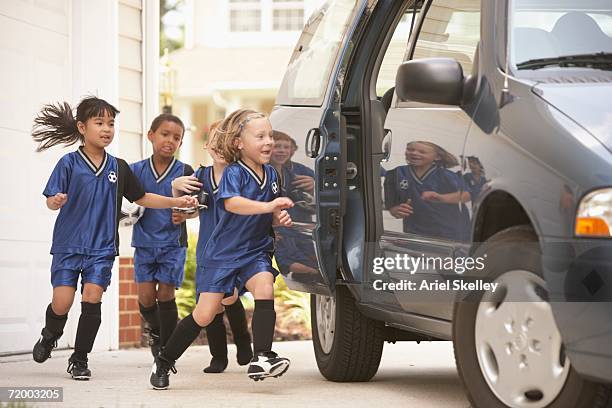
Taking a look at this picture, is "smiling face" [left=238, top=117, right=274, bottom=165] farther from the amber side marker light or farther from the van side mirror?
the amber side marker light

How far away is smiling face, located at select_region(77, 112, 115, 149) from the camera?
7562 millimetres

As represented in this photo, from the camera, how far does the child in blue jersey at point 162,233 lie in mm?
8289

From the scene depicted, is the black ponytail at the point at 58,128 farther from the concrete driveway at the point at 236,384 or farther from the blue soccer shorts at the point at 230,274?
the blue soccer shorts at the point at 230,274

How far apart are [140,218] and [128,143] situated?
1.96 m

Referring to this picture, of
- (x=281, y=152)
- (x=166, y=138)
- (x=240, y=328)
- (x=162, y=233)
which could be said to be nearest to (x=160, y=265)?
(x=162, y=233)

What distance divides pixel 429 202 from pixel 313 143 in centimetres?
124

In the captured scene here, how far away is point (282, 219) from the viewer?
6488 mm

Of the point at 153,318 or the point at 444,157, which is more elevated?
the point at 444,157

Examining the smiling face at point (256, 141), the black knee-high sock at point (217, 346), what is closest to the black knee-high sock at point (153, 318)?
the black knee-high sock at point (217, 346)

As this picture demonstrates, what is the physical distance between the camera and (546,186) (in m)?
4.47

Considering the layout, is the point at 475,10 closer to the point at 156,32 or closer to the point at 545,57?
the point at 545,57

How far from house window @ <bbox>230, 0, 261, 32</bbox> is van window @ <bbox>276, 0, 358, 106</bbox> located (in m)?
19.1

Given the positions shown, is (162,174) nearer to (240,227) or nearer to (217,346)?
(217,346)

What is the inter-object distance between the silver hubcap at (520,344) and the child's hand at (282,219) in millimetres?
1689
